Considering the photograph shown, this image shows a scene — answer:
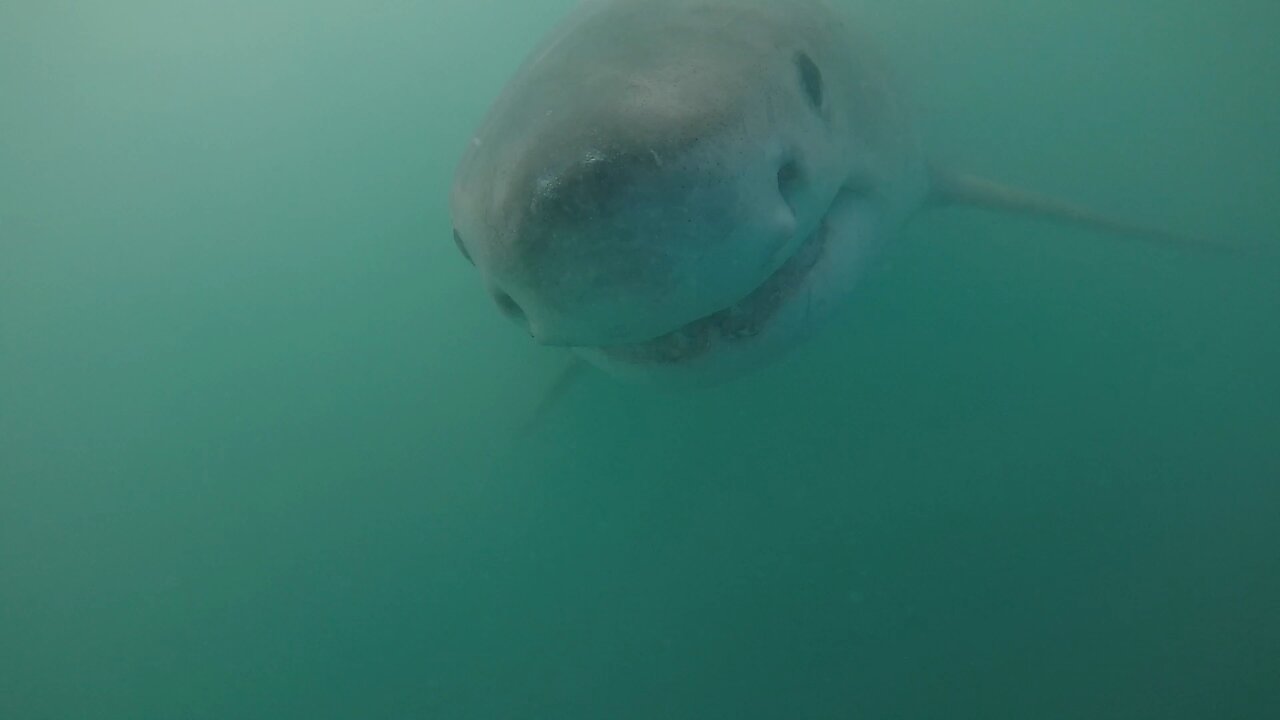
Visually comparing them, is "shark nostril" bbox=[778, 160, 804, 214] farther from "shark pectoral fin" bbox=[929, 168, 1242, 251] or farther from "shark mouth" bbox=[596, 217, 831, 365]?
"shark pectoral fin" bbox=[929, 168, 1242, 251]

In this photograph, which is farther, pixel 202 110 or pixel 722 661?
pixel 202 110

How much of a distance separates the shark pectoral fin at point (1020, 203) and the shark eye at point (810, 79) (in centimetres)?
193

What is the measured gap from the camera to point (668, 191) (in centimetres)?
126

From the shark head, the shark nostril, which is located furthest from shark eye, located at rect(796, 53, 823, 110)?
the shark nostril

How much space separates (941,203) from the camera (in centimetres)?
380

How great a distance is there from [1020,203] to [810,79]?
2.29 meters

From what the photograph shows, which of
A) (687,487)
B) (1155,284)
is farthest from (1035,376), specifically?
(687,487)

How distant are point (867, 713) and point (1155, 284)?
350 cm

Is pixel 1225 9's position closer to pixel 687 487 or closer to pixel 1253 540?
pixel 1253 540

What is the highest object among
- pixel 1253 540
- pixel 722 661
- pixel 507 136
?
pixel 507 136

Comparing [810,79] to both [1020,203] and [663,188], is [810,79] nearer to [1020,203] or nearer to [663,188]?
[663,188]

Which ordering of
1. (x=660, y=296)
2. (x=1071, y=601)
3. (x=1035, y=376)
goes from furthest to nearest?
(x=1035, y=376)
(x=1071, y=601)
(x=660, y=296)

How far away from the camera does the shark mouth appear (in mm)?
1894

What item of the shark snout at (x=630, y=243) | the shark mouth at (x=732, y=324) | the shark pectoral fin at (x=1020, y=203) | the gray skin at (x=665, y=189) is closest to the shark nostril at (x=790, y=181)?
the gray skin at (x=665, y=189)
